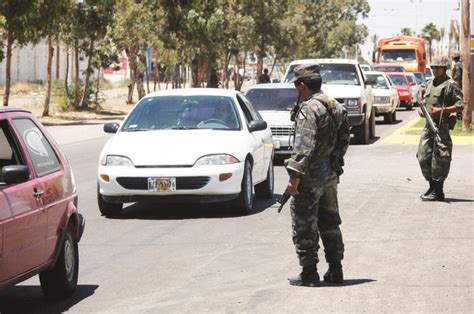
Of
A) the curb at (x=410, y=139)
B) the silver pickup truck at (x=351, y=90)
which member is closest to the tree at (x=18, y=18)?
the silver pickup truck at (x=351, y=90)

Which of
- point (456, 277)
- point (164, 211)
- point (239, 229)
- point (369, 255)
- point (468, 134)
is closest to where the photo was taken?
point (456, 277)

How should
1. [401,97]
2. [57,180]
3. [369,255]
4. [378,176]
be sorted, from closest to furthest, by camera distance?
[57,180] < [369,255] < [378,176] < [401,97]

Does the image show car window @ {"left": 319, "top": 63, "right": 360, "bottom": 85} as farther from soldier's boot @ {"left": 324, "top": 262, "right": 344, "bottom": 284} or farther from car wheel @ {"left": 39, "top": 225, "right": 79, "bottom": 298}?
car wheel @ {"left": 39, "top": 225, "right": 79, "bottom": 298}

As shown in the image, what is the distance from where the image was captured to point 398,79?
158 ft

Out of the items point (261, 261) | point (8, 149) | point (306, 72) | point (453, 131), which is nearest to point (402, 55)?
point (453, 131)

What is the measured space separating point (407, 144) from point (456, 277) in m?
18.3

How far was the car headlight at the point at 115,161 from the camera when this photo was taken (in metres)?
13.6

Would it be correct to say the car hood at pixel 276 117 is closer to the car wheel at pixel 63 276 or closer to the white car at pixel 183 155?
the white car at pixel 183 155

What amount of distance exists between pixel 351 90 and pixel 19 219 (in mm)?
20041

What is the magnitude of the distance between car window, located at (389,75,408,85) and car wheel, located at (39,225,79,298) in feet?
131

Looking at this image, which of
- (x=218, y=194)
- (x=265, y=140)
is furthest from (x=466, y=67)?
(x=218, y=194)

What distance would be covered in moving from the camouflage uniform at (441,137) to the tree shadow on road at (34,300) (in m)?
7.09

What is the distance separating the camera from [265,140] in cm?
1552

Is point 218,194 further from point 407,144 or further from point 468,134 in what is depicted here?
point 468,134
